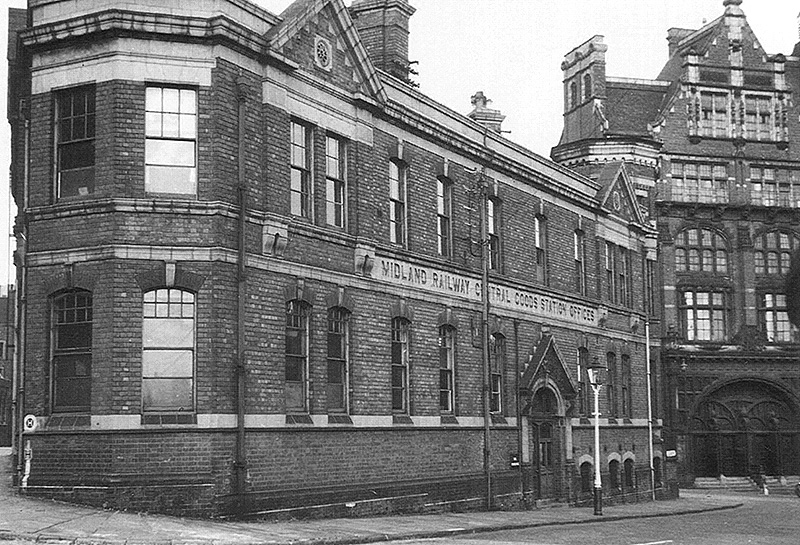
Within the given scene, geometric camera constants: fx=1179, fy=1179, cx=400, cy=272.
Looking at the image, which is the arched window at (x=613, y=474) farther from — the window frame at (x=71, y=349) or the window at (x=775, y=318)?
the window frame at (x=71, y=349)

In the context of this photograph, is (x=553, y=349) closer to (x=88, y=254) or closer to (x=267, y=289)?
(x=267, y=289)

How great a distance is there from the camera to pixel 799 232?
58.7 metres

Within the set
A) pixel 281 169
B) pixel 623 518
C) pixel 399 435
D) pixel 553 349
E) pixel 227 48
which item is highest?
pixel 227 48

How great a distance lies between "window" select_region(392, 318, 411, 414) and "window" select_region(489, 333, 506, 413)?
4646 mm

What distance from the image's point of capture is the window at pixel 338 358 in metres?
24.8

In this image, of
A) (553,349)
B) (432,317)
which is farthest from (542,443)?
(432,317)

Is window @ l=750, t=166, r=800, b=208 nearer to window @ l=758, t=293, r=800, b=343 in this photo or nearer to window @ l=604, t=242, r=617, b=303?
window @ l=758, t=293, r=800, b=343

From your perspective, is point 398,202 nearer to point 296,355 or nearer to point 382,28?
point 296,355

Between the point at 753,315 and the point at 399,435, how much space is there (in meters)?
35.5

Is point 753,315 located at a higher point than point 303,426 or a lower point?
higher

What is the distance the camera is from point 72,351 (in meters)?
21.2

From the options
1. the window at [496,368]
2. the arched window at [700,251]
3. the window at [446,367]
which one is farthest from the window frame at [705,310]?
the window at [446,367]

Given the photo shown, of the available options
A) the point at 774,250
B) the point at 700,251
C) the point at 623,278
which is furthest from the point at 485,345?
the point at 774,250

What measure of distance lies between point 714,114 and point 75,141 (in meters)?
43.2
